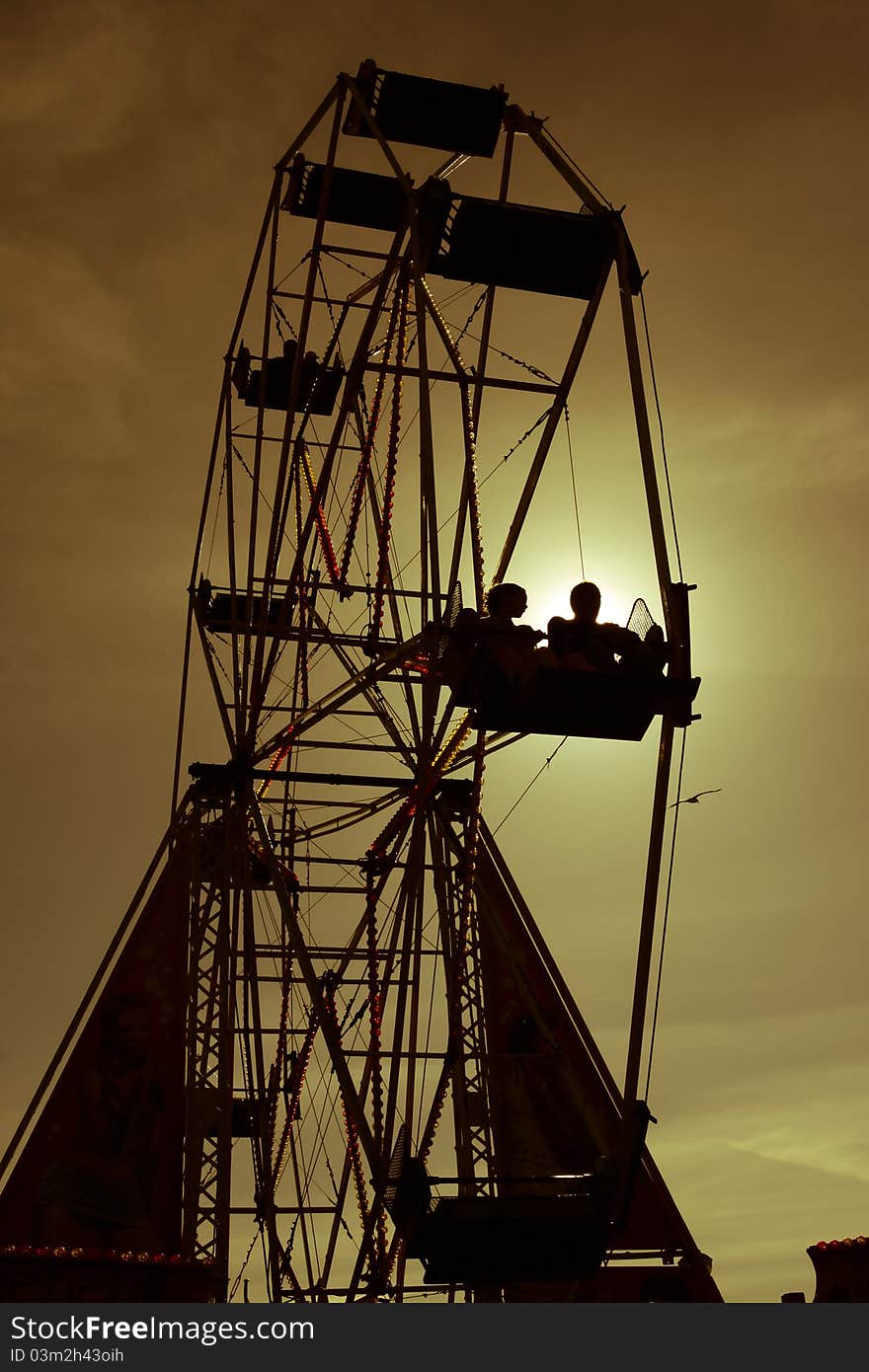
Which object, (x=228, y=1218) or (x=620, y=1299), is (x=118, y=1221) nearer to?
(x=228, y=1218)

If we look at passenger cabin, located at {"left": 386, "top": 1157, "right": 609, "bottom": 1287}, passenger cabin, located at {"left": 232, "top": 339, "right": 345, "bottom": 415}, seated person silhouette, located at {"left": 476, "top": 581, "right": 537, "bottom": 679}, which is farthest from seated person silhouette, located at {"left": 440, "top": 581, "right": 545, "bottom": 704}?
passenger cabin, located at {"left": 232, "top": 339, "right": 345, "bottom": 415}

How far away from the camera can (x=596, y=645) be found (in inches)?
545

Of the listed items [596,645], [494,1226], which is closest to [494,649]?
[596,645]

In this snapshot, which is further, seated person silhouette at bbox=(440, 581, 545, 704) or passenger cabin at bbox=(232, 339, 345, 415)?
passenger cabin at bbox=(232, 339, 345, 415)

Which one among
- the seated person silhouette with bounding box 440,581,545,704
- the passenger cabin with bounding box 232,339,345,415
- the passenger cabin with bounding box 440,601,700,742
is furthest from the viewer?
the passenger cabin with bounding box 232,339,345,415

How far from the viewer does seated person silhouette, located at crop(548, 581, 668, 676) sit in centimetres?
1371

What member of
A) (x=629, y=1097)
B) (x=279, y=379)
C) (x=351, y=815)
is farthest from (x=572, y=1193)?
(x=279, y=379)

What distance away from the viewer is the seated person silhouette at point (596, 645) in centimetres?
1371

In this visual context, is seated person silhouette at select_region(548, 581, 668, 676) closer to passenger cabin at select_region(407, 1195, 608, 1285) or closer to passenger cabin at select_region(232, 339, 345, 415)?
passenger cabin at select_region(407, 1195, 608, 1285)

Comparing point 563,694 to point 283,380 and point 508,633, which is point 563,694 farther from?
point 283,380

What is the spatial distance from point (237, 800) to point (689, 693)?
10312 mm

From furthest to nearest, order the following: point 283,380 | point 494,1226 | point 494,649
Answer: point 283,380 → point 494,649 → point 494,1226

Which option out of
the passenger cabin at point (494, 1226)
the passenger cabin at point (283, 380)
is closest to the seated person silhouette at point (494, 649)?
the passenger cabin at point (494, 1226)

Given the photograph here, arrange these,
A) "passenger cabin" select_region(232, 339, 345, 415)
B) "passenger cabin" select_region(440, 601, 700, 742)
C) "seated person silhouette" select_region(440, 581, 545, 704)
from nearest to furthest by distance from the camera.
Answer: "passenger cabin" select_region(440, 601, 700, 742) → "seated person silhouette" select_region(440, 581, 545, 704) → "passenger cabin" select_region(232, 339, 345, 415)
